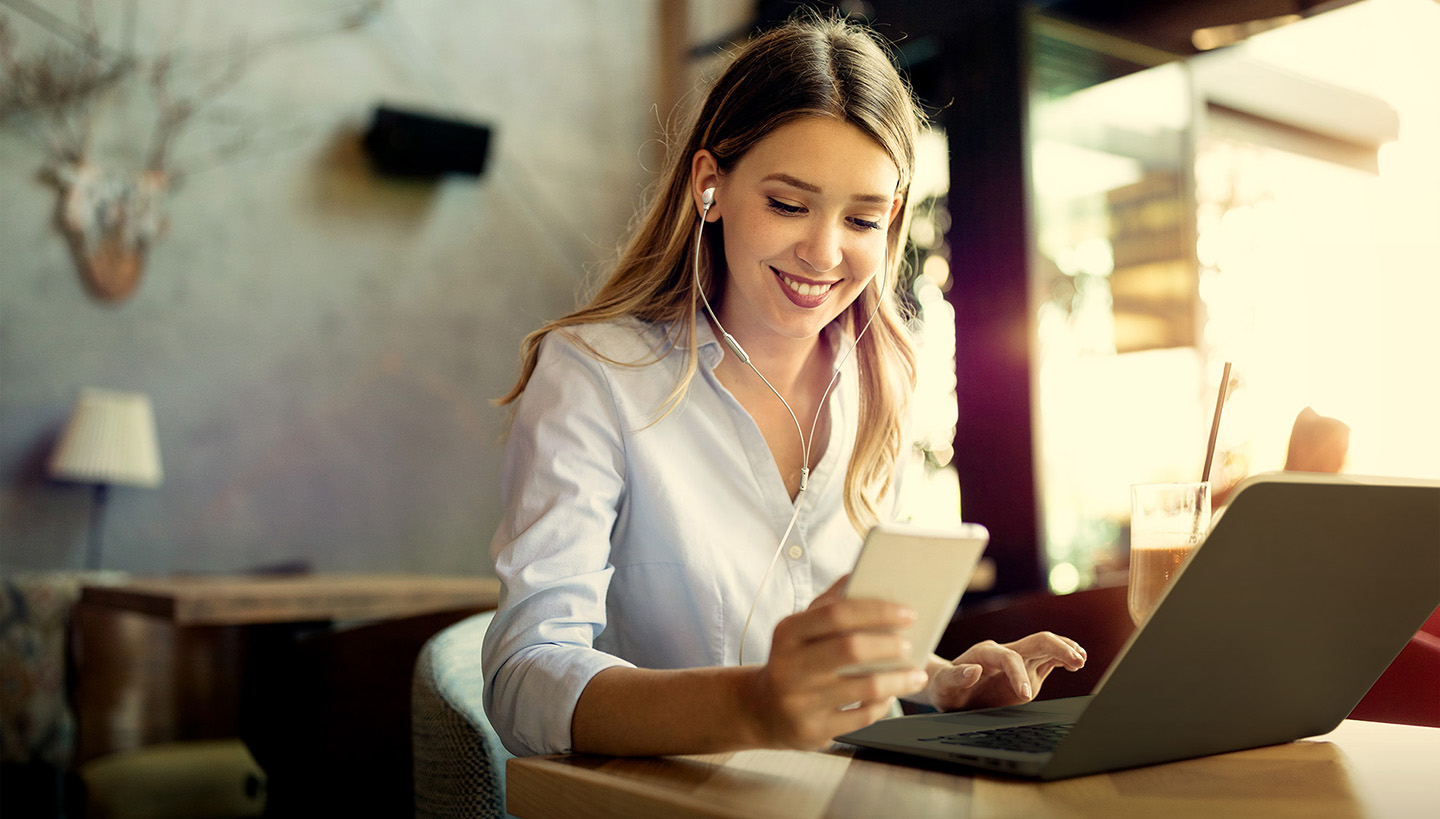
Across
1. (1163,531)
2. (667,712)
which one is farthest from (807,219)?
(667,712)

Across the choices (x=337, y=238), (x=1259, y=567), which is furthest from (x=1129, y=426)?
(x=337, y=238)

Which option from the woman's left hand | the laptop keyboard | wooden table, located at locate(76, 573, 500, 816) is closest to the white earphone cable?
the woman's left hand

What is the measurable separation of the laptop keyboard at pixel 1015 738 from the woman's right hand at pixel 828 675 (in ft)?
0.49

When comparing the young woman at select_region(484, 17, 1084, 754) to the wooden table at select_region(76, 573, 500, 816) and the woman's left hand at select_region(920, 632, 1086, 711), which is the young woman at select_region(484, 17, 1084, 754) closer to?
the woman's left hand at select_region(920, 632, 1086, 711)

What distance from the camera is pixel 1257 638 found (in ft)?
2.37

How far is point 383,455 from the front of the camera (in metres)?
4.53

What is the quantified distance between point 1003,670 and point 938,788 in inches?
12.4

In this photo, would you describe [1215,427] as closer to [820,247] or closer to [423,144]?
[820,247]

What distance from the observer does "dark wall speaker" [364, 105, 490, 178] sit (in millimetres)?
4434

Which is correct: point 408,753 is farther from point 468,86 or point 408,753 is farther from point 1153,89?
point 468,86

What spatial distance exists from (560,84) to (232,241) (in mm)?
1714

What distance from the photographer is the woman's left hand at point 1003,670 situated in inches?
37.7

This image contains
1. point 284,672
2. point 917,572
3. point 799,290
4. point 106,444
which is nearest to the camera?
point 917,572

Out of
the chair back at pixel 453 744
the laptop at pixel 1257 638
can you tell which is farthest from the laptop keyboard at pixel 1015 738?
the chair back at pixel 453 744
